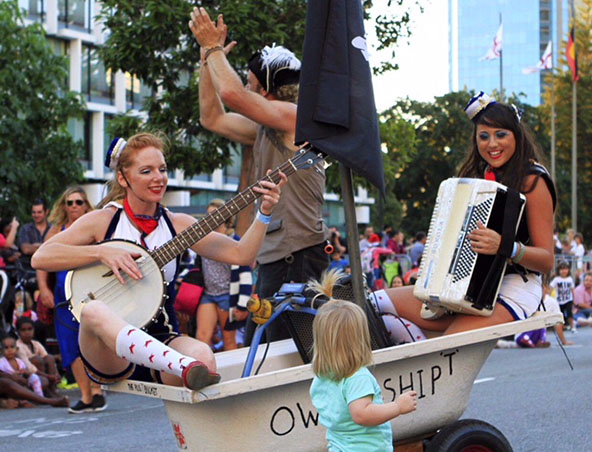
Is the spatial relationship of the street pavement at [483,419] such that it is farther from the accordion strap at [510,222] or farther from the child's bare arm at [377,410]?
the child's bare arm at [377,410]

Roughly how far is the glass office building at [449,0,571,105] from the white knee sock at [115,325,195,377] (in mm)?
164460

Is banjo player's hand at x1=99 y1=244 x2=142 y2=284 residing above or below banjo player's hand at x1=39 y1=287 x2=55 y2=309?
above

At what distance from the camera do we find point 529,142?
20.3ft

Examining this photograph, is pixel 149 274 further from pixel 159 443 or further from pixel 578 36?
pixel 578 36

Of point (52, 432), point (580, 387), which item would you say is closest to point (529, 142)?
point (52, 432)

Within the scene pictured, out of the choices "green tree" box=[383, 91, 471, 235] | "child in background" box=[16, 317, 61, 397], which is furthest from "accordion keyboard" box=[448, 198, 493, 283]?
"green tree" box=[383, 91, 471, 235]

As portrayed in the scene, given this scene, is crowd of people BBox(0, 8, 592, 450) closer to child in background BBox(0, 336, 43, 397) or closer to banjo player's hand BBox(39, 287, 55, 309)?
banjo player's hand BBox(39, 287, 55, 309)

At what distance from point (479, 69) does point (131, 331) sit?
17427cm

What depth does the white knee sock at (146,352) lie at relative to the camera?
4867 millimetres

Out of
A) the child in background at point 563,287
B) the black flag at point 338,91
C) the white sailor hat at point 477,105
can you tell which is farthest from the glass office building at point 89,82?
the black flag at point 338,91

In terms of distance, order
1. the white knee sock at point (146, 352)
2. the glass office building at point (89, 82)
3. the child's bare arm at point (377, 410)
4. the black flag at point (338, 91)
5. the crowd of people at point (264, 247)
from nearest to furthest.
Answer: the child's bare arm at point (377, 410), the crowd of people at point (264, 247), the white knee sock at point (146, 352), the black flag at point (338, 91), the glass office building at point (89, 82)

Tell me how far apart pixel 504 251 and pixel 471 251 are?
0.53ft

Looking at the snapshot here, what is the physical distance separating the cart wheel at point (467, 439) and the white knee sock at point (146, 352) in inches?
51.2

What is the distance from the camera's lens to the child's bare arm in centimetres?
450
